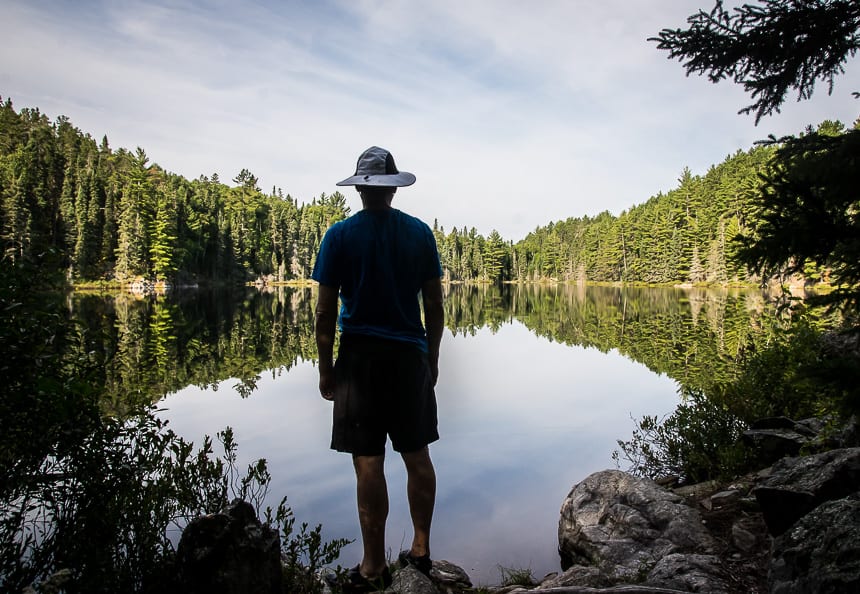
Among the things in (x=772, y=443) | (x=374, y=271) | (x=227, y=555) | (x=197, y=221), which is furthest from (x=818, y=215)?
(x=197, y=221)

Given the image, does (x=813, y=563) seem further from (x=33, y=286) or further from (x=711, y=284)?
(x=711, y=284)

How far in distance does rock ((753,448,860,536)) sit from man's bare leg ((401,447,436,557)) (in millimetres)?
2103

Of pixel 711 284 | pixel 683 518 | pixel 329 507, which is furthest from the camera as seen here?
Answer: pixel 711 284

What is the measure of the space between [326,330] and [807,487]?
314cm

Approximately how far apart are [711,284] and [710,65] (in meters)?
73.7

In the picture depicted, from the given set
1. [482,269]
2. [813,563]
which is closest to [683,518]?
[813,563]

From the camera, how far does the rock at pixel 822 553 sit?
2.12 metres

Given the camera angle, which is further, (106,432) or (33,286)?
(106,432)

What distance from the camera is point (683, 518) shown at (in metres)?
4.12

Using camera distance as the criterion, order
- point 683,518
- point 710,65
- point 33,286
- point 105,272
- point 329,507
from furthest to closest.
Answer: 1. point 105,272
2. point 329,507
3. point 683,518
4. point 710,65
5. point 33,286

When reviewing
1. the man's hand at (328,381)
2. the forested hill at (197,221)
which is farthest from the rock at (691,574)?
the forested hill at (197,221)

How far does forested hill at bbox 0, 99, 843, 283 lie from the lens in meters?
56.6

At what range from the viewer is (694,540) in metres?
3.83

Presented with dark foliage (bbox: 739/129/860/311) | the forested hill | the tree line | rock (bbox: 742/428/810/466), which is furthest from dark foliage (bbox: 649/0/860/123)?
the tree line
